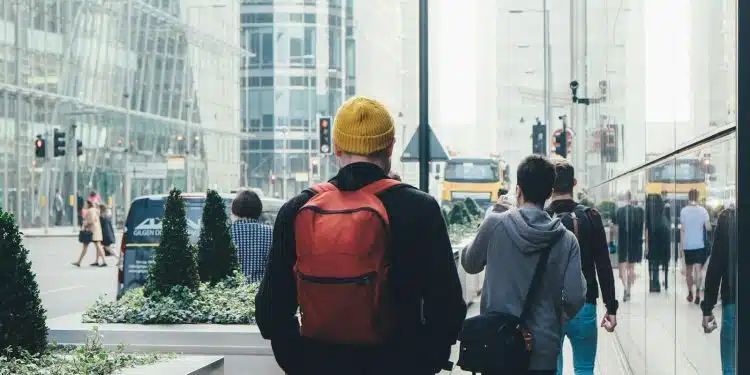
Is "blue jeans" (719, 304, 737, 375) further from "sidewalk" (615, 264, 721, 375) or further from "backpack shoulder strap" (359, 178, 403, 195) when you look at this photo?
"backpack shoulder strap" (359, 178, 403, 195)

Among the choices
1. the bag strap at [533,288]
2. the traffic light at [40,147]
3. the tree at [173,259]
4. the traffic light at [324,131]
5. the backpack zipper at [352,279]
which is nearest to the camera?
the backpack zipper at [352,279]

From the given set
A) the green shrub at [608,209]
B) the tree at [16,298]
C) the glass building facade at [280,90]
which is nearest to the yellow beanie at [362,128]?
the tree at [16,298]

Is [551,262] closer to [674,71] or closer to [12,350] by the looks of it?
[674,71]

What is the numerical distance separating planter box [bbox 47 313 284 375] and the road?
8569mm

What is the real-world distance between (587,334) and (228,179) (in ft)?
268

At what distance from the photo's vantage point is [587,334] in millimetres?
7367

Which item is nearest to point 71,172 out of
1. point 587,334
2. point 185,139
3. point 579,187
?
point 185,139

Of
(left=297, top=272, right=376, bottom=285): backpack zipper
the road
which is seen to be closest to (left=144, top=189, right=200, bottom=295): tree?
(left=297, top=272, right=376, bottom=285): backpack zipper

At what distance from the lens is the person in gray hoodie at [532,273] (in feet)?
17.1

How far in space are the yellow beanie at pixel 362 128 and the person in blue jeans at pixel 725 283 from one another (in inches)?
39.5

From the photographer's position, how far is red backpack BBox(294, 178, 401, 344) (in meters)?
3.08

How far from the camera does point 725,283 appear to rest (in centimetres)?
350

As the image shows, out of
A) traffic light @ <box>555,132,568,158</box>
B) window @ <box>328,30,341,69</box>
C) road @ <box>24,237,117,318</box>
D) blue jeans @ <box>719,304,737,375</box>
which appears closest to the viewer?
blue jeans @ <box>719,304,737,375</box>

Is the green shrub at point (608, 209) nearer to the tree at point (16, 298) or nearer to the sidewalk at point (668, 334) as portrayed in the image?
the sidewalk at point (668, 334)
